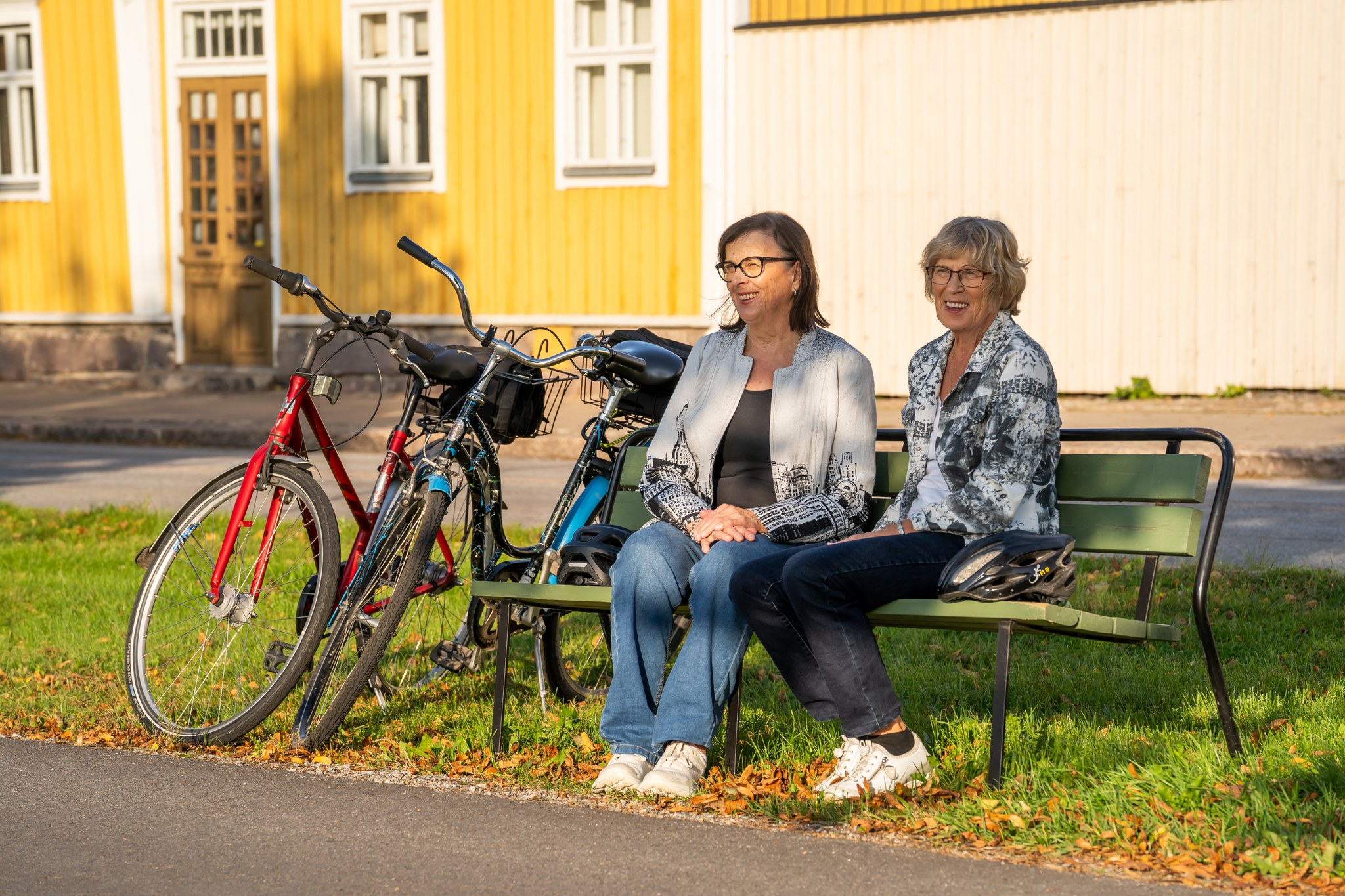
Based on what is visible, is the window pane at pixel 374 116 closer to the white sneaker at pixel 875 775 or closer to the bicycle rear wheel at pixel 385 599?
the bicycle rear wheel at pixel 385 599

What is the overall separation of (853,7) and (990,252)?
479 inches

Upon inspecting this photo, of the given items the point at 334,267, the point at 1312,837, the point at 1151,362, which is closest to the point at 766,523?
the point at 1312,837

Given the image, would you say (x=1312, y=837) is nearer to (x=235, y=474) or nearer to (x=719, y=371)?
(x=719, y=371)

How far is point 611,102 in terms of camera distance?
1706cm

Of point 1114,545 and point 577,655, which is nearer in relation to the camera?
point 1114,545

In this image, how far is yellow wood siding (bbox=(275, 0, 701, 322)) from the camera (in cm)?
1692

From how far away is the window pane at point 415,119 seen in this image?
17.9m

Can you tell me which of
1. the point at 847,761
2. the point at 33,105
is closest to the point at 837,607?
the point at 847,761

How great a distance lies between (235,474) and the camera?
484 cm

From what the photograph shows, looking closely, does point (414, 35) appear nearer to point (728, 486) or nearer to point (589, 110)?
point (589, 110)

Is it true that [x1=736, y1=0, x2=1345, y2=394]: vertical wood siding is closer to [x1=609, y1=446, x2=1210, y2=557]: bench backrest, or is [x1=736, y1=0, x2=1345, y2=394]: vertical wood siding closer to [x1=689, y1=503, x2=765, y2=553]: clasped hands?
[x1=609, y1=446, x2=1210, y2=557]: bench backrest

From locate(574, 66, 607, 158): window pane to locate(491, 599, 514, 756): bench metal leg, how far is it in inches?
517

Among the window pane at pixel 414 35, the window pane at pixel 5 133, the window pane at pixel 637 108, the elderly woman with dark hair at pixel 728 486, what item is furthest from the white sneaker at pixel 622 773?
the window pane at pixel 5 133

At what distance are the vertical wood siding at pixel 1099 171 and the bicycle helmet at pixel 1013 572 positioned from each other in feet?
38.2
